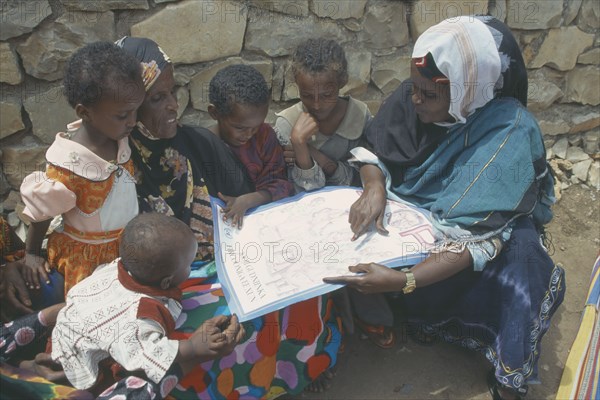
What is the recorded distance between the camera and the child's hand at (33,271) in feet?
7.18

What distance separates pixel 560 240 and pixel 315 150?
1908 mm

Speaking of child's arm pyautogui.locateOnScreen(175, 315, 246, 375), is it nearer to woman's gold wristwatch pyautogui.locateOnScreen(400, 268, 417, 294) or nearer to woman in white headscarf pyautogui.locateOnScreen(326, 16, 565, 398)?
woman in white headscarf pyautogui.locateOnScreen(326, 16, 565, 398)

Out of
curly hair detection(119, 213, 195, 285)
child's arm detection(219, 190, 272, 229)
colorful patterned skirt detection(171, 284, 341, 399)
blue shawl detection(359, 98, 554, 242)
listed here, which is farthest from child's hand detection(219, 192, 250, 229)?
blue shawl detection(359, 98, 554, 242)

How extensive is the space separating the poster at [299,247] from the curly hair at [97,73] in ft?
2.25

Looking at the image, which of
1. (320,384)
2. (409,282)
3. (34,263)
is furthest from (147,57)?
(320,384)

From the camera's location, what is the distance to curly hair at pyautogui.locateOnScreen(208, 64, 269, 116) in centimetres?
233

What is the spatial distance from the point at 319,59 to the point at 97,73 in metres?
0.99

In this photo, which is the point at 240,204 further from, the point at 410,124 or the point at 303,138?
the point at 410,124

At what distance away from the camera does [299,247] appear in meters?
2.32

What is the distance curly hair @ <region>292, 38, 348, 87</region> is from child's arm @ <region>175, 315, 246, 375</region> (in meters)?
1.17

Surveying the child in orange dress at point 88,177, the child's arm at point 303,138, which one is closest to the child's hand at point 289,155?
the child's arm at point 303,138

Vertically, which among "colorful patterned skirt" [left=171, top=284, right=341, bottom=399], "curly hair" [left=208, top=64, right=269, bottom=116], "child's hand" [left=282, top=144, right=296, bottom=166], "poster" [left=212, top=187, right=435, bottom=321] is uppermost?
"curly hair" [left=208, top=64, right=269, bottom=116]

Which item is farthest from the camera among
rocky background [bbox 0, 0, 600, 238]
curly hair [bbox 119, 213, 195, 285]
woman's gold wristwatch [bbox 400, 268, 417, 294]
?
Answer: rocky background [bbox 0, 0, 600, 238]

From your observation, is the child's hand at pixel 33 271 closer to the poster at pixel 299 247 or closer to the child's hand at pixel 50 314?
the child's hand at pixel 50 314
